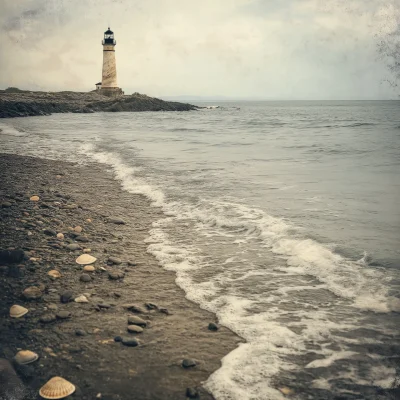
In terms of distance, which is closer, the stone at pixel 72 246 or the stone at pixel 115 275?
→ the stone at pixel 115 275

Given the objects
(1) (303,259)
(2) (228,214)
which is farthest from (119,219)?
(1) (303,259)

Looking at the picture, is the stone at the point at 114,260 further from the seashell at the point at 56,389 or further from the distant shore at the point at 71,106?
the distant shore at the point at 71,106

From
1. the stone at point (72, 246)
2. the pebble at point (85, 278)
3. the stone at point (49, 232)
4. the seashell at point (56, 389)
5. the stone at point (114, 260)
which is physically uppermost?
the stone at point (49, 232)

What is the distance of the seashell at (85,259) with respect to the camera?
4.22m

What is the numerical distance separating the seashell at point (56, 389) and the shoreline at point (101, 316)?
0.05m

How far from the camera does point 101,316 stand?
3207 mm

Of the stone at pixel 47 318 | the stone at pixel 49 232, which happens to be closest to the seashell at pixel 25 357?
the stone at pixel 47 318

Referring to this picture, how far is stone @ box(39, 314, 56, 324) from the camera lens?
3031 millimetres

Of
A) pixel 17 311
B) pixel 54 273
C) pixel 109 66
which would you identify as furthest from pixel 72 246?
pixel 109 66

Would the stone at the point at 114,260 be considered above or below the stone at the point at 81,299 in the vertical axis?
above

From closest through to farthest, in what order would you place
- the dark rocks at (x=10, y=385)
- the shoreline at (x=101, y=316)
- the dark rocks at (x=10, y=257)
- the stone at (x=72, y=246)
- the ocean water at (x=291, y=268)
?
1. the dark rocks at (x=10, y=385)
2. the shoreline at (x=101, y=316)
3. the ocean water at (x=291, y=268)
4. the dark rocks at (x=10, y=257)
5. the stone at (x=72, y=246)

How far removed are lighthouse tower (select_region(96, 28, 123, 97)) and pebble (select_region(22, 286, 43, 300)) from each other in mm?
66696

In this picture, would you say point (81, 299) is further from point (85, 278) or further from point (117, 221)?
point (117, 221)

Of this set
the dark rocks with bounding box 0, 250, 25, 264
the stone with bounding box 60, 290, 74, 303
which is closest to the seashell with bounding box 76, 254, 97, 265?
the dark rocks with bounding box 0, 250, 25, 264
